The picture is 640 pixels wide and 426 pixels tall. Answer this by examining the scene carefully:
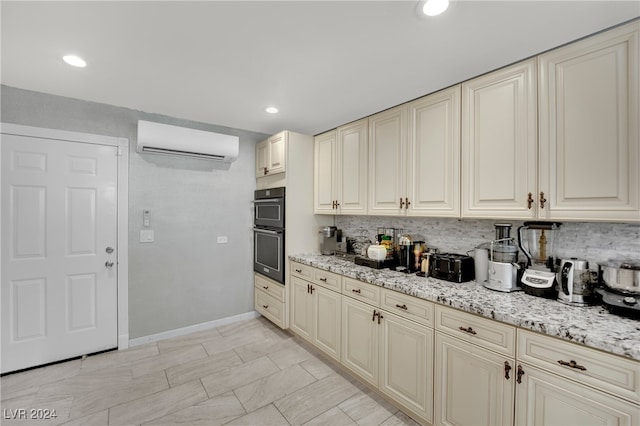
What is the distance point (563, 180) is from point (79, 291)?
3.87 meters

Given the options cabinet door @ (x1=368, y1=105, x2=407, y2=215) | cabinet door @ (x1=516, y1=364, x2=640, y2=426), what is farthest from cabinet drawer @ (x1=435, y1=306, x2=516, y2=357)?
cabinet door @ (x1=368, y1=105, x2=407, y2=215)

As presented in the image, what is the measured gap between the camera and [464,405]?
159 centimetres

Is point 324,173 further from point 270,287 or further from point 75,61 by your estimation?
point 75,61

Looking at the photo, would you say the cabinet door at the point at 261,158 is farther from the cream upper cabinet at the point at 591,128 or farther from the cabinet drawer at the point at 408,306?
the cream upper cabinet at the point at 591,128

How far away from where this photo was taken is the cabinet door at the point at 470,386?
4.71 feet

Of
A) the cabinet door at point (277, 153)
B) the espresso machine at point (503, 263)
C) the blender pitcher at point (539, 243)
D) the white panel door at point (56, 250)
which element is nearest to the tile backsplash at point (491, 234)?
the blender pitcher at point (539, 243)

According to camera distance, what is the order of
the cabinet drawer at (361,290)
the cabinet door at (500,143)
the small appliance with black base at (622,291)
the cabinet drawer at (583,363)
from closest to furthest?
the cabinet drawer at (583,363) < the small appliance with black base at (622,291) < the cabinet door at (500,143) < the cabinet drawer at (361,290)

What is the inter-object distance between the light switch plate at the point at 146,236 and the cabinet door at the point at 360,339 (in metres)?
2.10

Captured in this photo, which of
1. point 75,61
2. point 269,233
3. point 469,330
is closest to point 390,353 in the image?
point 469,330

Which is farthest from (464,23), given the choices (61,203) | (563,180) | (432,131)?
(61,203)

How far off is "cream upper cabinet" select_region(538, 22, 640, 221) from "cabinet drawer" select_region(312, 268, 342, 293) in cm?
156

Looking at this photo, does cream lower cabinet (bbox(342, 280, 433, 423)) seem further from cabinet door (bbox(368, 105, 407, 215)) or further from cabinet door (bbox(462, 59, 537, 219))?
cabinet door (bbox(462, 59, 537, 219))

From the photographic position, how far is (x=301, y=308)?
9.62 ft

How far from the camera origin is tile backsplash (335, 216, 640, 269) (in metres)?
1.59
